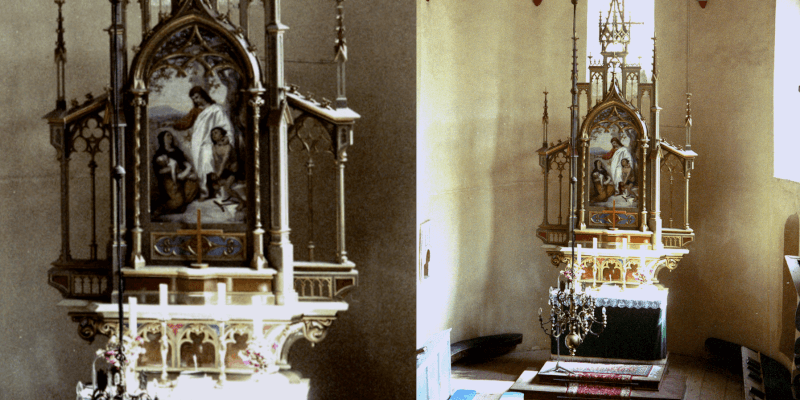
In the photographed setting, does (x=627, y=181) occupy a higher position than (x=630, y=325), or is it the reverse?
(x=627, y=181)

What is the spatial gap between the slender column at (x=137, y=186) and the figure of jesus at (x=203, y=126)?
0.31 meters

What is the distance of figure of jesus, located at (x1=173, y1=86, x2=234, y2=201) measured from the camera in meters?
8.04

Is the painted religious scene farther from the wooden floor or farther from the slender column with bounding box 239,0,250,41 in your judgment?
the wooden floor

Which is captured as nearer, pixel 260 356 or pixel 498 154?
pixel 260 356

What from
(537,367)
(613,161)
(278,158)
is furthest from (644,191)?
(278,158)

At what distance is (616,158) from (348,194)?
6.97m

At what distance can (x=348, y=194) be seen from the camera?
9094mm

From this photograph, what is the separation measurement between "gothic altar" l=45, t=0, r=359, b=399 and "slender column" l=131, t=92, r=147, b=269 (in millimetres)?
10

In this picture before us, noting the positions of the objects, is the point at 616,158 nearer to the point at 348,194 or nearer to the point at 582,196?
the point at 582,196

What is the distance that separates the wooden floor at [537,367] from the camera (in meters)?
13.9

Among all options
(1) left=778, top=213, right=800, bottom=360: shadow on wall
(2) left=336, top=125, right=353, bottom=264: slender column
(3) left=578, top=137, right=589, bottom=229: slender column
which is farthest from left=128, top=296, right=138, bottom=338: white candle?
(1) left=778, top=213, right=800, bottom=360: shadow on wall

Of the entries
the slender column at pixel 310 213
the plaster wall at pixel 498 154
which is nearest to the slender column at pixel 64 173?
the slender column at pixel 310 213

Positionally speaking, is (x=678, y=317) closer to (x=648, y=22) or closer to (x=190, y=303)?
(x=648, y=22)

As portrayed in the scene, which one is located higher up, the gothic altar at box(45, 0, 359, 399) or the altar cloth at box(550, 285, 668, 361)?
the gothic altar at box(45, 0, 359, 399)
